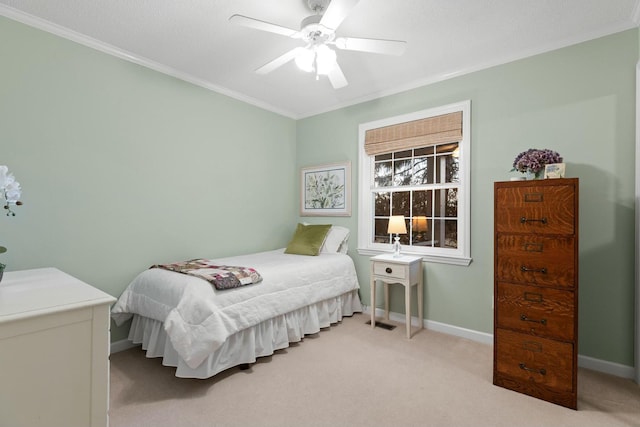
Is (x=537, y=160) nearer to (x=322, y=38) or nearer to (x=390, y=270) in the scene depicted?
(x=390, y=270)

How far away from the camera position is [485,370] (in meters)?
2.36

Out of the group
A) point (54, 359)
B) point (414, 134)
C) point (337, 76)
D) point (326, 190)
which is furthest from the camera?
point (326, 190)

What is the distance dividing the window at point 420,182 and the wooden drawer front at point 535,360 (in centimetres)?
96

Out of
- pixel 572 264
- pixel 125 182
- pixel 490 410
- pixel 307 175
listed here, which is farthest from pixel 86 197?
pixel 572 264

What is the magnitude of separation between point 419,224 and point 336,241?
100cm

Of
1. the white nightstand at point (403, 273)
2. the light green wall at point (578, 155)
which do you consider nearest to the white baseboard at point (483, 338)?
the light green wall at point (578, 155)

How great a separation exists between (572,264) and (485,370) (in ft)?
3.36

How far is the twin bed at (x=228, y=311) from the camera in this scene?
6.80 feet

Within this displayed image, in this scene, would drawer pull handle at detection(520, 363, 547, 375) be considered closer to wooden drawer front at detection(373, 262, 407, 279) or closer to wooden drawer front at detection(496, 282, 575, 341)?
wooden drawer front at detection(496, 282, 575, 341)

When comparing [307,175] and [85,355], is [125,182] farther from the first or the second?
[307,175]

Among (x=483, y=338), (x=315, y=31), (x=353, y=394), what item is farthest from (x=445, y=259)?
(x=315, y=31)

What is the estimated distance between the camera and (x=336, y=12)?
1748mm

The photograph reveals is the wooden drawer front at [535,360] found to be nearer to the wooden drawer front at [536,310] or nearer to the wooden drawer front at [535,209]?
the wooden drawer front at [536,310]

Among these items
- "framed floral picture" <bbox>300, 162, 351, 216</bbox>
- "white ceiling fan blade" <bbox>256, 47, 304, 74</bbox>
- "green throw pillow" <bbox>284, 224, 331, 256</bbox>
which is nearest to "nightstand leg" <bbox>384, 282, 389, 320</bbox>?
"green throw pillow" <bbox>284, 224, 331, 256</bbox>
